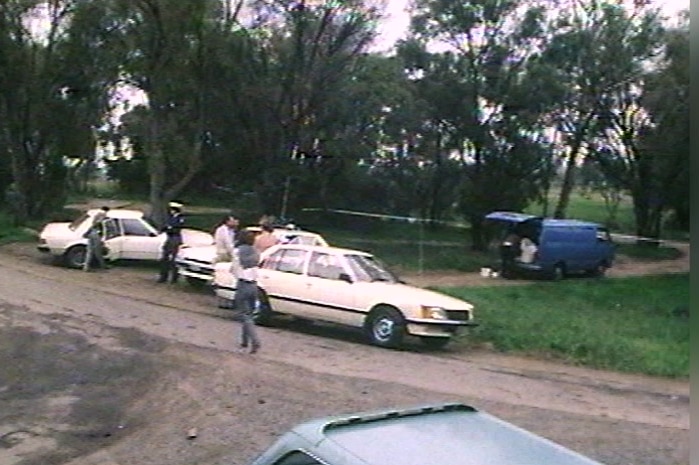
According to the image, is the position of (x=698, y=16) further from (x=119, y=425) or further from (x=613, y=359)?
(x=613, y=359)

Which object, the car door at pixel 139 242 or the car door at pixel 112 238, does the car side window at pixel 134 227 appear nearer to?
the car door at pixel 139 242

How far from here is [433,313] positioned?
36.9ft

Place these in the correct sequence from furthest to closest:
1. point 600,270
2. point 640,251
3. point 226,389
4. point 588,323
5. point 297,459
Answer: point 600,270 < point 640,251 < point 588,323 < point 226,389 < point 297,459

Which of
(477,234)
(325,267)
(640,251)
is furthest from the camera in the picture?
(477,234)

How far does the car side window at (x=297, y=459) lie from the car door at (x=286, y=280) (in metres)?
8.78

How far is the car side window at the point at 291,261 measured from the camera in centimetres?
1228

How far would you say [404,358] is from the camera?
10.8 m

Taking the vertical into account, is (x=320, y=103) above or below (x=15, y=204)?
above

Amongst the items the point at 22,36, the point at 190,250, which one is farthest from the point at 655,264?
the point at 22,36

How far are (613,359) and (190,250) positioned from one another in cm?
713

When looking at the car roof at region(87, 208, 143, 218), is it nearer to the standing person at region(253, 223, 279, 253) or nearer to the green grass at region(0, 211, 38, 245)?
the green grass at region(0, 211, 38, 245)

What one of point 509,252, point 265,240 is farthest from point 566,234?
point 265,240

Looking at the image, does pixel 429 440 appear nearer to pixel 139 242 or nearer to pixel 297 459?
pixel 297 459

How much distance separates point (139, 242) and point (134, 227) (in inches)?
13.7
